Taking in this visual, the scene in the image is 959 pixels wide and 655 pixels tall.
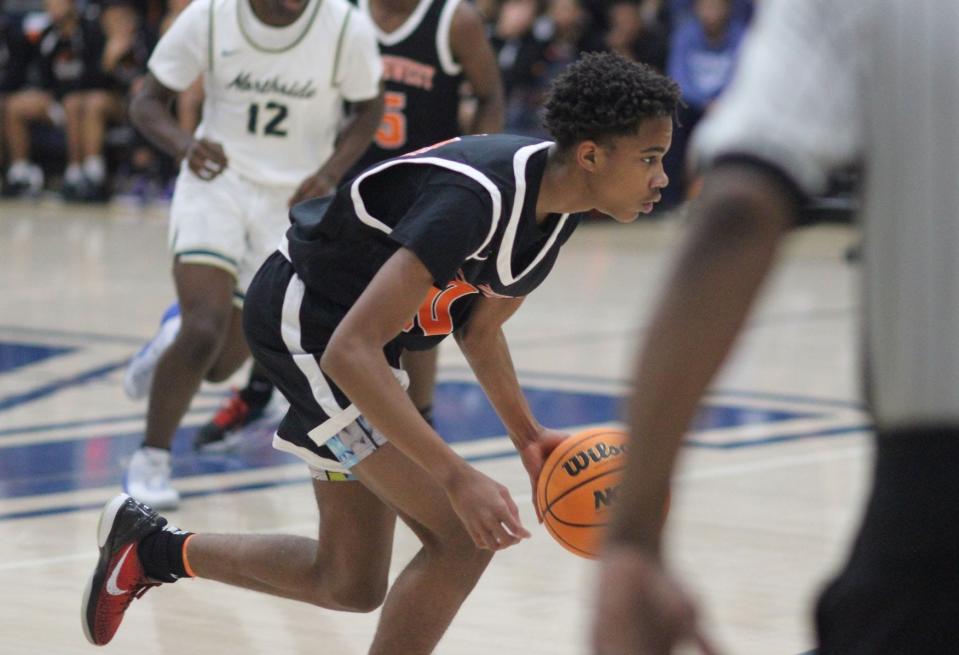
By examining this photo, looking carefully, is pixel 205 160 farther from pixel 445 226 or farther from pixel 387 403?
pixel 387 403

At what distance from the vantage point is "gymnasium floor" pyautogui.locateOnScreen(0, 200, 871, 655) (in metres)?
→ 4.06

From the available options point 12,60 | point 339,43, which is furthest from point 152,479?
point 12,60

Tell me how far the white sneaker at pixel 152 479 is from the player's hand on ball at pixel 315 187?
967 millimetres

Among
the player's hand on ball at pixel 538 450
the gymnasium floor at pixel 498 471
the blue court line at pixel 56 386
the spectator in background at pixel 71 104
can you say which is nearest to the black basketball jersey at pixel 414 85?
the gymnasium floor at pixel 498 471

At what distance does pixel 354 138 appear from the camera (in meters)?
5.82

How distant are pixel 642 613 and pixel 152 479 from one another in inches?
158

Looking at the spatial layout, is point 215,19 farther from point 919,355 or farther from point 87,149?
point 87,149

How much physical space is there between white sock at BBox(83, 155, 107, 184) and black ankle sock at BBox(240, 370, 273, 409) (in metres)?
10.3

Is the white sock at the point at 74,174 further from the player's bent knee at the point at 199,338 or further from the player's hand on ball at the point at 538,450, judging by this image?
the player's hand on ball at the point at 538,450

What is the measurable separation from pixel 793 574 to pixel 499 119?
251 centimetres

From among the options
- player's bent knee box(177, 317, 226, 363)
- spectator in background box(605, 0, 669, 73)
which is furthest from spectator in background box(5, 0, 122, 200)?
player's bent knee box(177, 317, 226, 363)

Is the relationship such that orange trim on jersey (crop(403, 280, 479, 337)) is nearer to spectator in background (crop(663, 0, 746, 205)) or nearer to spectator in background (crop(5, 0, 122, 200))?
spectator in background (crop(663, 0, 746, 205))

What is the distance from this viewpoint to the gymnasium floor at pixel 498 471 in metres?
4.06

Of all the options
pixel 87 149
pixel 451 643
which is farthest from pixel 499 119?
pixel 87 149
